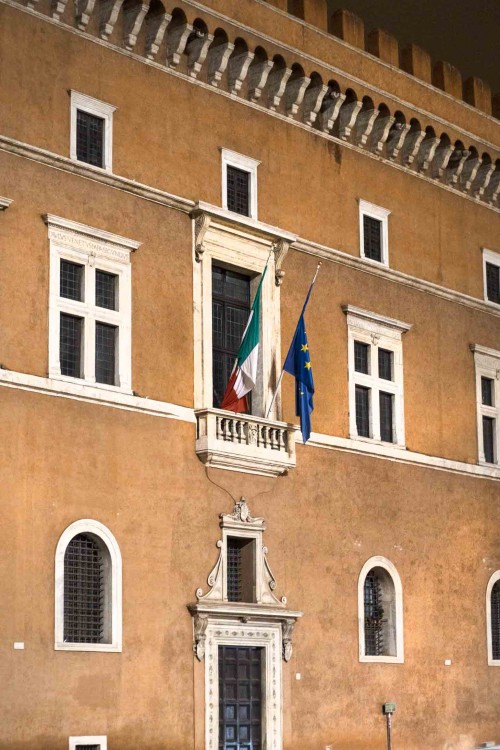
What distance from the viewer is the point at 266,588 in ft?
79.8

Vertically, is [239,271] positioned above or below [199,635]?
above

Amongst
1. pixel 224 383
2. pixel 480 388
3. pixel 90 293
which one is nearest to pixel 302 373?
pixel 224 383

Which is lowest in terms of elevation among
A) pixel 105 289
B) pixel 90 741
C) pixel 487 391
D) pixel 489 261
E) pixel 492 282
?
pixel 90 741

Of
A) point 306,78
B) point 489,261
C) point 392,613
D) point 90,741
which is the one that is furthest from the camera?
point 489,261

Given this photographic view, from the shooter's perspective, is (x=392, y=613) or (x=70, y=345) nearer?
(x=70, y=345)

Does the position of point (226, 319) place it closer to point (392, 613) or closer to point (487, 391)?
point (392, 613)

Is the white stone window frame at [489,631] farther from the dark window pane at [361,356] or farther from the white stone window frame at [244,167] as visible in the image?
the white stone window frame at [244,167]

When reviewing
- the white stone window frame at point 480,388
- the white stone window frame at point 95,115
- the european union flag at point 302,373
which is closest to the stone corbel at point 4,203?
the white stone window frame at point 95,115

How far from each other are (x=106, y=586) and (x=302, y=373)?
5002 millimetres

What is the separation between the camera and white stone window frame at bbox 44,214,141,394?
2206cm

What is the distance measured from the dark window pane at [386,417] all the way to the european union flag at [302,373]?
9.53ft

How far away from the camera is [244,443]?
24125 mm

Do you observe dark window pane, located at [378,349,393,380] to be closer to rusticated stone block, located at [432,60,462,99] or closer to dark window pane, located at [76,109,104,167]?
rusticated stone block, located at [432,60,462,99]

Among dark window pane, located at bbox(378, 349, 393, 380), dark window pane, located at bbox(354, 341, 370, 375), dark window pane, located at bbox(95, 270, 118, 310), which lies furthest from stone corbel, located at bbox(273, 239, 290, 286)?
dark window pane, located at bbox(95, 270, 118, 310)
